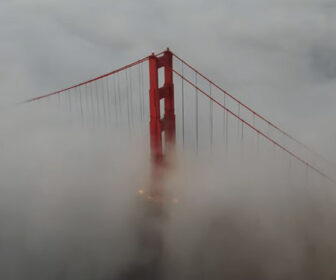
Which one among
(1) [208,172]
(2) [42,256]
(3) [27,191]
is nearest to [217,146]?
(1) [208,172]

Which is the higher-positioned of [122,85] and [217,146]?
[122,85]

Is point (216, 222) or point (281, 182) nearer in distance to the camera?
point (216, 222)

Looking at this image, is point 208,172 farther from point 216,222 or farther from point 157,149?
point 157,149

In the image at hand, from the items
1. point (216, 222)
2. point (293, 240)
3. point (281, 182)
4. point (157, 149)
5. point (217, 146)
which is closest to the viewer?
point (157, 149)

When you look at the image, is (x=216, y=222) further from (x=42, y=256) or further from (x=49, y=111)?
(x=49, y=111)

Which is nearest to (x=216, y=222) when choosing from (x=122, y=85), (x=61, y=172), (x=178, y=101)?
(x=61, y=172)

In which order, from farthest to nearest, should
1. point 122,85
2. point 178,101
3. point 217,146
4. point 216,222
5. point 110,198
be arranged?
1. point 122,85
2. point 178,101
3. point 217,146
4. point 110,198
5. point 216,222

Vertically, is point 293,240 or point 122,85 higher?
point 122,85

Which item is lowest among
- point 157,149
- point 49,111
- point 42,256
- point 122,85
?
point 42,256

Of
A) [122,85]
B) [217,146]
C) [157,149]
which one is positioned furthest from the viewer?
[122,85]
